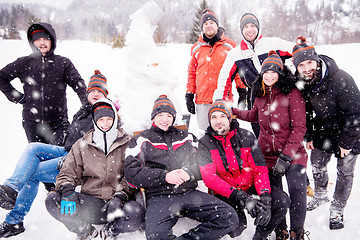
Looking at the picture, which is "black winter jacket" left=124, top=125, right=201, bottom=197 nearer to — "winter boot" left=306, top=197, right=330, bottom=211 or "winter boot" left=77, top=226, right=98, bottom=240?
"winter boot" left=77, top=226, right=98, bottom=240

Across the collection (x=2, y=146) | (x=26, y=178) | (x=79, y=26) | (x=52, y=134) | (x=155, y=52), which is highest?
(x=79, y=26)

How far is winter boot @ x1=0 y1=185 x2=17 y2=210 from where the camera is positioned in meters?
2.36

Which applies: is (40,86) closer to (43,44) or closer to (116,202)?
(43,44)

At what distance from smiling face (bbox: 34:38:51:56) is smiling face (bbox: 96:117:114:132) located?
5.00 ft

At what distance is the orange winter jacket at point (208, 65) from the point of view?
3832 mm

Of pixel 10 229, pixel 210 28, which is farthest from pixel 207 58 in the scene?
pixel 10 229

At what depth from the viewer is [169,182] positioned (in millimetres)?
2449

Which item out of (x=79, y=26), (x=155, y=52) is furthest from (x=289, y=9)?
(x=155, y=52)

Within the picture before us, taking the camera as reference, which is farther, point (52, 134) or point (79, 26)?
point (79, 26)

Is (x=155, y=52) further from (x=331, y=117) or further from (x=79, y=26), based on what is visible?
(x=79, y=26)

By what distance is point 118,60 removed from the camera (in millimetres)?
13891

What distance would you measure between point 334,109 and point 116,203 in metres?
2.43

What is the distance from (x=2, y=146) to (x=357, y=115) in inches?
263

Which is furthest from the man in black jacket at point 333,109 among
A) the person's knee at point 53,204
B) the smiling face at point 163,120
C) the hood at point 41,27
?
the hood at point 41,27
